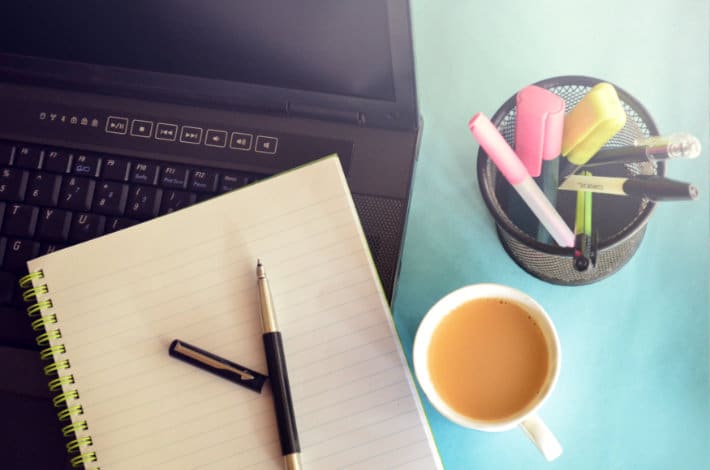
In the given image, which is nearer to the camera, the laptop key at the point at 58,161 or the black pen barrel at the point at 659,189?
the black pen barrel at the point at 659,189

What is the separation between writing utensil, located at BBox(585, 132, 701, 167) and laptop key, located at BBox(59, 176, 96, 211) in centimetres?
40

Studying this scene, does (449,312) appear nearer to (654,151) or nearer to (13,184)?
(654,151)

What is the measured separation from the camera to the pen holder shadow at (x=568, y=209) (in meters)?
0.44

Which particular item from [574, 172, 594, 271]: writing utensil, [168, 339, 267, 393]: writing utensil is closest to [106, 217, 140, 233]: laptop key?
[168, 339, 267, 393]: writing utensil

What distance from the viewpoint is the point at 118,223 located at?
1.68 ft

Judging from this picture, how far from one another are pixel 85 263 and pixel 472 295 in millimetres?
306

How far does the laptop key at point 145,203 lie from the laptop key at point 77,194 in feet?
0.12

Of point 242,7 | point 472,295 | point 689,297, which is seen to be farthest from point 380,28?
point 689,297

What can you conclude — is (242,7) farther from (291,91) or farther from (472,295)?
(472,295)

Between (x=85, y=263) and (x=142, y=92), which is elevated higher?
(x=142, y=92)

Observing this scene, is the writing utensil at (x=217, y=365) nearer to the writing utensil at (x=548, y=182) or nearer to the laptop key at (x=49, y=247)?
the laptop key at (x=49, y=247)

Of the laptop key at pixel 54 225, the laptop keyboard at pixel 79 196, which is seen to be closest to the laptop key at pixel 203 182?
the laptop keyboard at pixel 79 196

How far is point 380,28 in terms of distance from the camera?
41cm

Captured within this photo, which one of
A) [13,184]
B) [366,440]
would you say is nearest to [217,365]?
[366,440]
